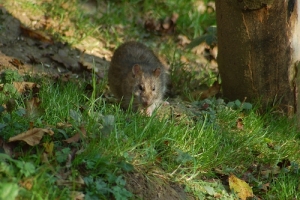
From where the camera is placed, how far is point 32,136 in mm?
3896

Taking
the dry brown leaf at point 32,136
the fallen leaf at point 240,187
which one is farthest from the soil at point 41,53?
the fallen leaf at point 240,187

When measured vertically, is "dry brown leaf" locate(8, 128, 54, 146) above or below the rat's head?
above

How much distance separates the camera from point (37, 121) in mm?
4195

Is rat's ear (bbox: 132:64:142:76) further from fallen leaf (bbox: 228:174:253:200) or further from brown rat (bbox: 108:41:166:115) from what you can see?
fallen leaf (bbox: 228:174:253:200)

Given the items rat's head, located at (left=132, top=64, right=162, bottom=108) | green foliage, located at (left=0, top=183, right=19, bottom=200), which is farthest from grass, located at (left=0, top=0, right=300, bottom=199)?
rat's head, located at (left=132, top=64, right=162, bottom=108)

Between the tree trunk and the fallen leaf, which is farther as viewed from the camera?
the tree trunk

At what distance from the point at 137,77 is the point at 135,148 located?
6.81 ft

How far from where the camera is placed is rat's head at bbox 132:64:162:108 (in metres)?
6.18

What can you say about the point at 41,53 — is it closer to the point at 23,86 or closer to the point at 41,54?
the point at 41,54

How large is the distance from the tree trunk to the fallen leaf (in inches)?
58.0

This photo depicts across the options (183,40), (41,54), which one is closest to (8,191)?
(41,54)

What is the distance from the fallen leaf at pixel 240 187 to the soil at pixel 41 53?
6.73 feet

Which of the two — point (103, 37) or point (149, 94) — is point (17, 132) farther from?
point (103, 37)

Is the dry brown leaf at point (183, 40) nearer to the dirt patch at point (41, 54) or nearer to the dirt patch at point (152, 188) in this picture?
the dirt patch at point (41, 54)
